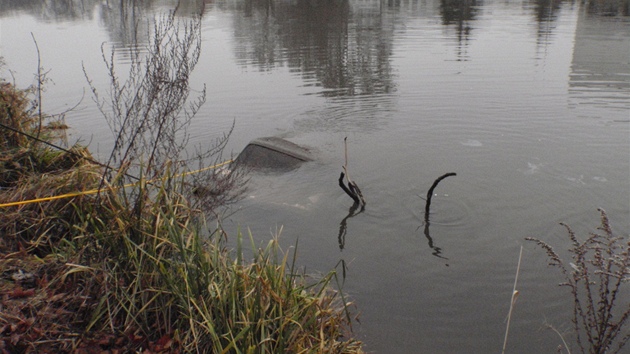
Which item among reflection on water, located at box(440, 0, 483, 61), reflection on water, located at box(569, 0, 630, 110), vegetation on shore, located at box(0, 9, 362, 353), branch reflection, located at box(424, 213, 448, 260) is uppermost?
reflection on water, located at box(440, 0, 483, 61)

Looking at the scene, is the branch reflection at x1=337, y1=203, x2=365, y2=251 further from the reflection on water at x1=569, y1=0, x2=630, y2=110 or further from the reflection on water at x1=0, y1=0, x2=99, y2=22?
the reflection on water at x1=0, y1=0, x2=99, y2=22

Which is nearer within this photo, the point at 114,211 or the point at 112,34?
the point at 114,211

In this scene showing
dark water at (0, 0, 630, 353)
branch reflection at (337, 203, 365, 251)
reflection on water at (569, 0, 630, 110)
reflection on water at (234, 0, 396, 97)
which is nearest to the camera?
dark water at (0, 0, 630, 353)

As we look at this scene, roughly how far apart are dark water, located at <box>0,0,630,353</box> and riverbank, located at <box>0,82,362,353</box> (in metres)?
1.47

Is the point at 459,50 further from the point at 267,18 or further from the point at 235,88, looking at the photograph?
the point at 267,18

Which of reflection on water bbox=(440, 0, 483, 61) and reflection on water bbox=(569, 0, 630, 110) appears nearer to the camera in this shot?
reflection on water bbox=(569, 0, 630, 110)

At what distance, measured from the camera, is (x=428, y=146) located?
36.1 feet

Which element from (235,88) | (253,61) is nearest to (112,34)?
(253,61)

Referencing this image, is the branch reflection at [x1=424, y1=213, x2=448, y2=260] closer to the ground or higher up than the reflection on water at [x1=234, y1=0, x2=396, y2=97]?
closer to the ground

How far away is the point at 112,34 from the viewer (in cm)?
2947

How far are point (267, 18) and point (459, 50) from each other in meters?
16.1

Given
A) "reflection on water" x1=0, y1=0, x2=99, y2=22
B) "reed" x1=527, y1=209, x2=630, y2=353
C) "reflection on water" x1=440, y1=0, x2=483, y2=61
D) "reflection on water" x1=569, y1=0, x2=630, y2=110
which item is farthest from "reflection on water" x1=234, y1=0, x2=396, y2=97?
"reflection on water" x1=0, y1=0, x2=99, y2=22

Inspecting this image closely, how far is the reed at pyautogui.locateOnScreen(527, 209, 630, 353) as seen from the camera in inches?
175

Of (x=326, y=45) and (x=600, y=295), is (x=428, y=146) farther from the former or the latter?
(x=326, y=45)
